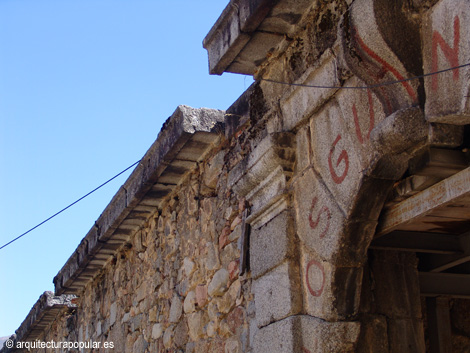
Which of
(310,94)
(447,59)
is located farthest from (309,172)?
(447,59)

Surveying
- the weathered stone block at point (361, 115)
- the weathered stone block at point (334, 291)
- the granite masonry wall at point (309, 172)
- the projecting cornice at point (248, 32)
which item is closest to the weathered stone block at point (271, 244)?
the granite masonry wall at point (309, 172)

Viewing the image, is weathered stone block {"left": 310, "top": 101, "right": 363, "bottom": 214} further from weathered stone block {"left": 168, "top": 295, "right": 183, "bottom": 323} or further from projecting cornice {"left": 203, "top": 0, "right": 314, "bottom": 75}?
weathered stone block {"left": 168, "top": 295, "right": 183, "bottom": 323}

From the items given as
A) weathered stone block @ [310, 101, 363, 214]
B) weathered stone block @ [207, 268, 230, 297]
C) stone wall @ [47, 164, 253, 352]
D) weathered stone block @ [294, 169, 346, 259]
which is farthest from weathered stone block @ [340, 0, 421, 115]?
weathered stone block @ [207, 268, 230, 297]

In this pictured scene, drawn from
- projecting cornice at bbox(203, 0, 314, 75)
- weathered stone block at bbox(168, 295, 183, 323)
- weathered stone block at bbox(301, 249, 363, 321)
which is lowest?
weathered stone block at bbox(301, 249, 363, 321)

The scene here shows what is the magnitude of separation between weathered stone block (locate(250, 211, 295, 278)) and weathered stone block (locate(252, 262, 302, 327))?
0.04 metres

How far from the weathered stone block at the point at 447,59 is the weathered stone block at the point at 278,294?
111 centimetres

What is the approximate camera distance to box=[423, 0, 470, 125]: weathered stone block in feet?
6.18

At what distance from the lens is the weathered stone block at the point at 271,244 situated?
290cm

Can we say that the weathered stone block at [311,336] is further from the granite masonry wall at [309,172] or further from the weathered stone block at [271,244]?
the weathered stone block at [271,244]

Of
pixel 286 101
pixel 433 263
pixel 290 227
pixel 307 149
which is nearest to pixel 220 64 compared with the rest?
pixel 286 101

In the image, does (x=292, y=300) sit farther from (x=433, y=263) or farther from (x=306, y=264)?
(x=433, y=263)

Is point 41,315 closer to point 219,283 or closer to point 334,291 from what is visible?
point 219,283

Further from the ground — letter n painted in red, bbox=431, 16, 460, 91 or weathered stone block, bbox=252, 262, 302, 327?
letter n painted in red, bbox=431, 16, 460, 91

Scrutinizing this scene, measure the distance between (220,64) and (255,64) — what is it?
188mm
